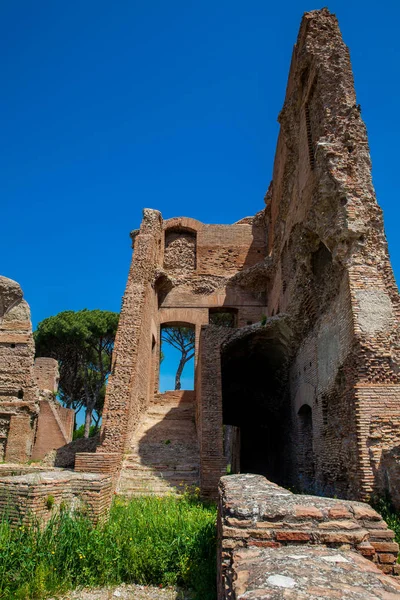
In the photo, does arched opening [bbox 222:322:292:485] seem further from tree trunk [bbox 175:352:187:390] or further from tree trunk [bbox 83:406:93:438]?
tree trunk [bbox 83:406:93:438]

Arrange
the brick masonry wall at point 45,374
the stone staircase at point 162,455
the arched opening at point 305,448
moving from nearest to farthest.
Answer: the stone staircase at point 162,455, the arched opening at point 305,448, the brick masonry wall at point 45,374

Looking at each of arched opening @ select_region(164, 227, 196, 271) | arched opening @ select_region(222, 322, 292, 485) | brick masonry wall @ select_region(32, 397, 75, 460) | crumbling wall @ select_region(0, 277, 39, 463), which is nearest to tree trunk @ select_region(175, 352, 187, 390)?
arched opening @ select_region(222, 322, 292, 485)

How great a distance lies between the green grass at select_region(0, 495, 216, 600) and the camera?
409 centimetres

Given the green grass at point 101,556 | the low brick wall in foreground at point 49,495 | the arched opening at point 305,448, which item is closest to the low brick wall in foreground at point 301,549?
the green grass at point 101,556

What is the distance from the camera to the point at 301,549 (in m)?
2.67

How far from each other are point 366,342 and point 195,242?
38.8 feet

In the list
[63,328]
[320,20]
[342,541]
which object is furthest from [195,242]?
[342,541]

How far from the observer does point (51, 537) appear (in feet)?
15.3

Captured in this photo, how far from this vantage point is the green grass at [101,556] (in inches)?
161

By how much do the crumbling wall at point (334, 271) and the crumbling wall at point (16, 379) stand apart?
7.89 m

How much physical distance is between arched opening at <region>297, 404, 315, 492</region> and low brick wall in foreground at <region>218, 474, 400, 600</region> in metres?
6.65

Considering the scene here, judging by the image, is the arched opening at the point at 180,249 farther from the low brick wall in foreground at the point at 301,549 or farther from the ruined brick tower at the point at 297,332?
the low brick wall in foreground at the point at 301,549

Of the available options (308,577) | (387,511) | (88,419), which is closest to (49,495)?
(308,577)

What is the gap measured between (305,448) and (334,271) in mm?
4429
